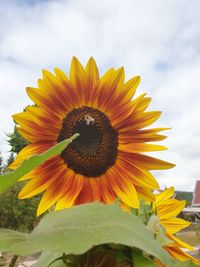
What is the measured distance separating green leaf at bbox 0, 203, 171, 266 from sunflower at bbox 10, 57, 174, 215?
0.30 meters

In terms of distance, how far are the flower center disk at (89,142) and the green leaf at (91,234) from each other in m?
0.37

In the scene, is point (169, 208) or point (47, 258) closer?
point (47, 258)

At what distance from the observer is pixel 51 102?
663 mm

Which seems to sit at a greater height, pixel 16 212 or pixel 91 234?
pixel 91 234

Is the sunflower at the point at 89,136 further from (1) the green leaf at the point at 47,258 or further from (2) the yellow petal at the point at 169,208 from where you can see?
(1) the green leaf at the point at 47,258

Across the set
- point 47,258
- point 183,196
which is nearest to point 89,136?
point 47,258

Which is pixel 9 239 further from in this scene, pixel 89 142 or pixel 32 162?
pixel 89 142

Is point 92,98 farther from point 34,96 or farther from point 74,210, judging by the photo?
point 74,210

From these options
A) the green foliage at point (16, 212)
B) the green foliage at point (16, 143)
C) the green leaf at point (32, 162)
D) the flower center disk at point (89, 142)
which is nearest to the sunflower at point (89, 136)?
the flower center disk at point (89, 142)

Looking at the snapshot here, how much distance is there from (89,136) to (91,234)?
0.45 metres

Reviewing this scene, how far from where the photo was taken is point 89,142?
2.27 feet

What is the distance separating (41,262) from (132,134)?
1.03 feet

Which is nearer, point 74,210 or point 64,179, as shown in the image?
point 74,210

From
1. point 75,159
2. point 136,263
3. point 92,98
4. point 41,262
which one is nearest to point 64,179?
point 75,159
